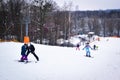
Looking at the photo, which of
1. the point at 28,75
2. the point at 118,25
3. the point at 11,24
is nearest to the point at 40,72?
the point at 28,75

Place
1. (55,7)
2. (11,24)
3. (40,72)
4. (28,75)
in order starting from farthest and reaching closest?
(55,7)
(11,24)
(40,72)
(28,75)

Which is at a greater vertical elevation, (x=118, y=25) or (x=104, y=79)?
(x=118, y=25)

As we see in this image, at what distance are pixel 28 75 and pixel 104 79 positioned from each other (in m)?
4.78

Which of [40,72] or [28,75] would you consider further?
[40,72]

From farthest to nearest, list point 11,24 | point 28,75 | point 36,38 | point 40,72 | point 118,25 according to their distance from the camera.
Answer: point 118,25, point 36,38, point 11,24, point 40,72, point 28,75

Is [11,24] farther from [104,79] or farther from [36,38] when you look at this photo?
[104,79]

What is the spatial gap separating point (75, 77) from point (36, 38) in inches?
1717

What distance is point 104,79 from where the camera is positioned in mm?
14953

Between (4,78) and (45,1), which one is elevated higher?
(45,1)

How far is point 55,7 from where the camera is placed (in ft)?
205

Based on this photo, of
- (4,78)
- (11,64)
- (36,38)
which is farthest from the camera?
(36,38)

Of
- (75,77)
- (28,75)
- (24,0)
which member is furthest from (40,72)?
(24,0)

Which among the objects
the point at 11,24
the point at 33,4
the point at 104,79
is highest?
the point at 33,4

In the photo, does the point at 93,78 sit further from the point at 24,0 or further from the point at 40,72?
the point at 24,0
